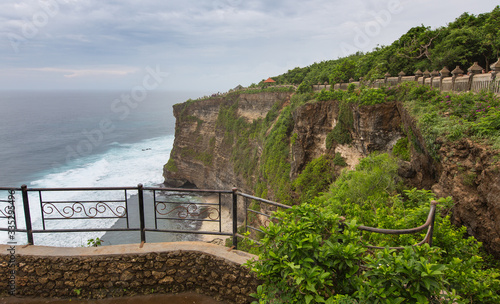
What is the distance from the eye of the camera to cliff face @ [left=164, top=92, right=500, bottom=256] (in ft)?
17.7

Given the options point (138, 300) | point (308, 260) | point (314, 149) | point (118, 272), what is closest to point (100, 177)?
point (314, 149)

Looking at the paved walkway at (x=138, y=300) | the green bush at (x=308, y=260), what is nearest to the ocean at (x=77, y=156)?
the paved walkway at (x=138, y=300)

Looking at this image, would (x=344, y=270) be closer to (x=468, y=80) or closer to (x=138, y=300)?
(x=138, y=300)

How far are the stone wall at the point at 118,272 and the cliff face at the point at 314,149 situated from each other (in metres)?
4.30

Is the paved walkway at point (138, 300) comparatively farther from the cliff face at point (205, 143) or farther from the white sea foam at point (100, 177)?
the cliff face at point (205, 143)

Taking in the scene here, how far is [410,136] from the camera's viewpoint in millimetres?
10609

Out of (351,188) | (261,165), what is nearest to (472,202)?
(351,188)

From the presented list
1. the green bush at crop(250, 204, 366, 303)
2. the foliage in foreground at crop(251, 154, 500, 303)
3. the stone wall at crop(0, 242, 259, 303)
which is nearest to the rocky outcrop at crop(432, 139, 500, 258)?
the foliage in foreground at crop(251, 154, 500, 303)

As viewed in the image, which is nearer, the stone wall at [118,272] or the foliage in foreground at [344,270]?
the foliage in foreground at [344,270]

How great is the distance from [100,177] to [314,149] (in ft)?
104

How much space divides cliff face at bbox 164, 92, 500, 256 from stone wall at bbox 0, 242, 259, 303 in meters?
4.30

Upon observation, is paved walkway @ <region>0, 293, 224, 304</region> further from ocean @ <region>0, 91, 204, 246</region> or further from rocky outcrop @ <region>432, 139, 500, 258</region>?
ocean @ <region>0, 91, 204, 246</region>

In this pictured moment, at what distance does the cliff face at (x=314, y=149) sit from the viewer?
5.40 m

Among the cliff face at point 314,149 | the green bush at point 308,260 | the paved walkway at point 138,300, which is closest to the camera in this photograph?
the green bush at point 308,260
